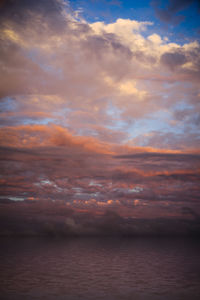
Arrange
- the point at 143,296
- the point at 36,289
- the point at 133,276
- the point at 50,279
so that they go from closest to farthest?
the point at 143,296 < the point at 36,289 < the point at 50,279 < the point at 133,276

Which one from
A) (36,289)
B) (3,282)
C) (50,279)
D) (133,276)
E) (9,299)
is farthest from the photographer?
(133,276)

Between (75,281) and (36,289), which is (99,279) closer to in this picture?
(75,281)

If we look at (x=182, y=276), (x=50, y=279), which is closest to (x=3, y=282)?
(x=50, y=279)

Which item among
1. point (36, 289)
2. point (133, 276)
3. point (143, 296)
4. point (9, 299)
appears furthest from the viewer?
point (133, 276)

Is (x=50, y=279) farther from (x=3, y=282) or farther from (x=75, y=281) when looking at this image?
(x=3, y=282)

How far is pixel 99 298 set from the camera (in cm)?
3078

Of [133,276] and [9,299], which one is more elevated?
[9,299]

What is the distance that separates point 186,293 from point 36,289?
21.0m

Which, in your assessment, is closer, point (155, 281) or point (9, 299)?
point (9, 299)

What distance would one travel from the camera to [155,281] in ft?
142

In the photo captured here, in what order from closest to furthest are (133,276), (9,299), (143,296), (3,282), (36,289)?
(9,299), (143,296), (36,289), (3,282), (133,276)

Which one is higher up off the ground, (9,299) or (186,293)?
(9,299)

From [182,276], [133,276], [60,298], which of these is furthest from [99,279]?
[182,276]

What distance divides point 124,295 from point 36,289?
12.2 metres
